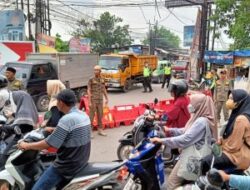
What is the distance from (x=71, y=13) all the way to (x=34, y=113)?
29432mm

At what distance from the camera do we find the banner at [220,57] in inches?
955

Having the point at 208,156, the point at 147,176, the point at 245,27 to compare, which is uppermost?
the point at 245,27

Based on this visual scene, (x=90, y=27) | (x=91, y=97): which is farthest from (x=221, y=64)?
(x=90, y=27)

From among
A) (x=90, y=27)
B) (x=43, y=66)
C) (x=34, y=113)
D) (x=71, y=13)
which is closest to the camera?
(x=34, y=113)

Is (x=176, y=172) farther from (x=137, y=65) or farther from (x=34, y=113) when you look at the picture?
(x=137, y=65)

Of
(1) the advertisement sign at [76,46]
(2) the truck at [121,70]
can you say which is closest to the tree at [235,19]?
(2) the truck at [121,70]

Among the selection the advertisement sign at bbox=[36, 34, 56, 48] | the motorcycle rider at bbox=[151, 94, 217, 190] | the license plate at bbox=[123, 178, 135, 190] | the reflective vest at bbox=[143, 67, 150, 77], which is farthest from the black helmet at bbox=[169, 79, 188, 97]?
the advertisement sign at bbox=[36, 34, 56, 48]

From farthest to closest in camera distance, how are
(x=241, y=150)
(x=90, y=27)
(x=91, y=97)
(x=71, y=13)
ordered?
(x=90, y=27)
(x=71, y=13)
(x=91, y=97)
(x=241, y=150)

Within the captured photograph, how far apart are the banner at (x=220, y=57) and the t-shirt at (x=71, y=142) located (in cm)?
2140

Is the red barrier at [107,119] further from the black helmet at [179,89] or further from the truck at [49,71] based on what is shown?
the black helmet at [179,89]

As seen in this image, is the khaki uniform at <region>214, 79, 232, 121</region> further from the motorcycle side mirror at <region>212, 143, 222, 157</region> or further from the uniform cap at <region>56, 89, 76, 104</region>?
the uniform cap at <region>56, 89, 76, 104</region>

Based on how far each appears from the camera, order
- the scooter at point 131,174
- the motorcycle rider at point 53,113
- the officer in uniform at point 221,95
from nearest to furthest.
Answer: the scooter at point 131,174 → the motorcycle rider at point 53,113 → the officer in uniform at point 221,95

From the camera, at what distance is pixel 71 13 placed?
33656mm

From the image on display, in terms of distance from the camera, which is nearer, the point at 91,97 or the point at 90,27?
the point at 91,97
